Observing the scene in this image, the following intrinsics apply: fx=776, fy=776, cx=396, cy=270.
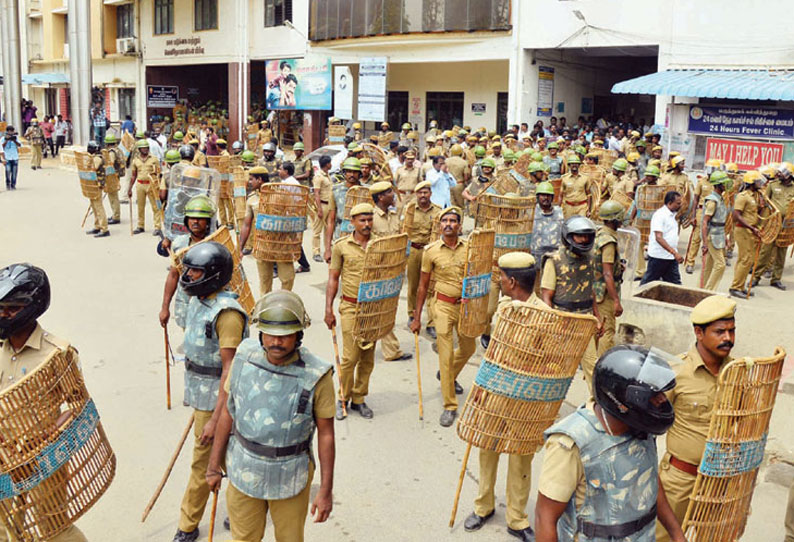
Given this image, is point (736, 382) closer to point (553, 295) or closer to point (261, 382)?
point (261, 382)

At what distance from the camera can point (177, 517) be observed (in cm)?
530

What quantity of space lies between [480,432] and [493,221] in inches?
199

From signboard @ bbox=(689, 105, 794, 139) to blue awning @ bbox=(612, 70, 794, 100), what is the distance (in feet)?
2.61

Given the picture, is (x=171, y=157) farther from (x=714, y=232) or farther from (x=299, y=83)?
(x=299, y=83)

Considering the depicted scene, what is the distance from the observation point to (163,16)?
3681 cm

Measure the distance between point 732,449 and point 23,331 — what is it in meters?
3.69

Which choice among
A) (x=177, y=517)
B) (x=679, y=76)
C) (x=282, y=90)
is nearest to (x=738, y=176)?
(x=679, y=76)

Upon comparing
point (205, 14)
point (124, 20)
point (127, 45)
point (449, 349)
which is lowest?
point (449, 349)

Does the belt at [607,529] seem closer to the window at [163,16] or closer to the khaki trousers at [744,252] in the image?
the khaki trousers at [744,252]

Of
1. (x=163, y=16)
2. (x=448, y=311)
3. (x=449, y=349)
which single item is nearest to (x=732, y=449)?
(x=449, y=349)

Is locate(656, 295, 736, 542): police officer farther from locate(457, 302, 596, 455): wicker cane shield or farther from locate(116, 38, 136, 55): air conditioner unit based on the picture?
locate(116, 38, 136, 55): air conditioner unit

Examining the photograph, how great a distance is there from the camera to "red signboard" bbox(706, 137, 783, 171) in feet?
A: 59.0

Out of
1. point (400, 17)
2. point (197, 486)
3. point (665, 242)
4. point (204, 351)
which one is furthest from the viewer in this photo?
point (400, 17)

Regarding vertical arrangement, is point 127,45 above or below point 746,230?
above
